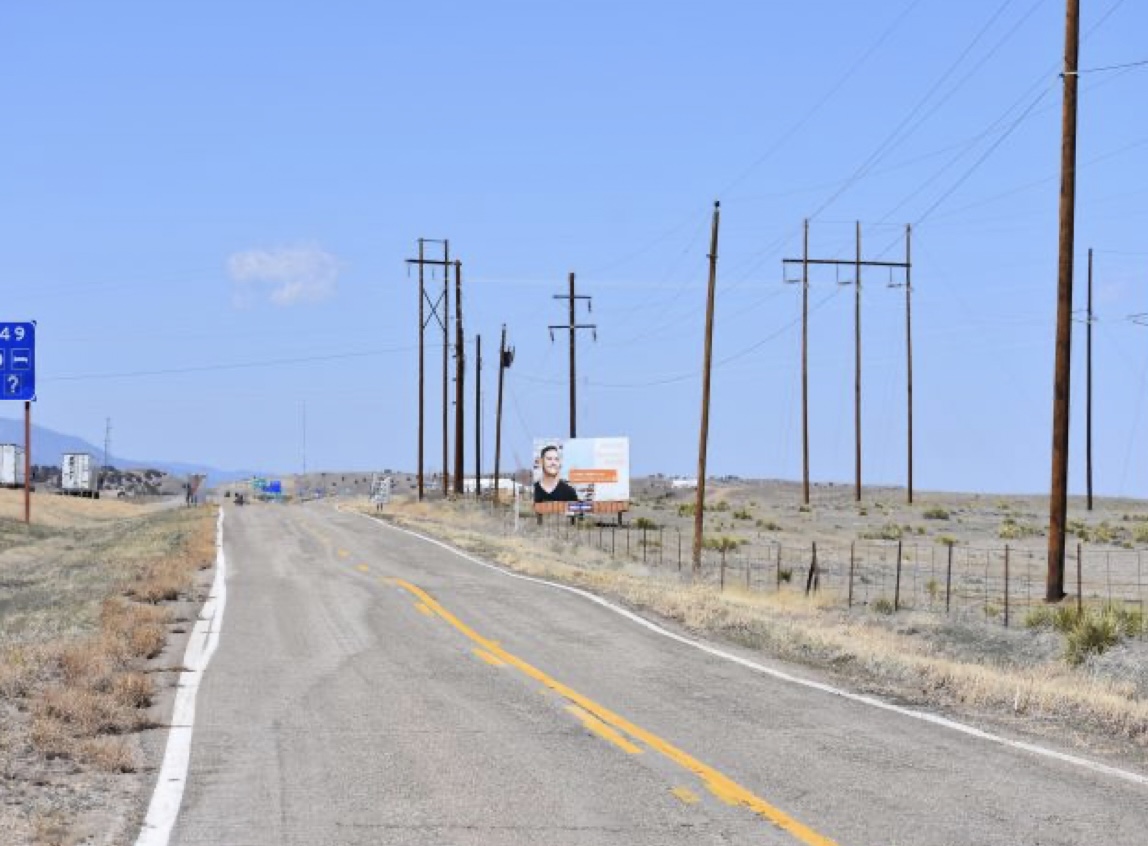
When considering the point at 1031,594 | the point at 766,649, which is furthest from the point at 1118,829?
the point at 1031,594

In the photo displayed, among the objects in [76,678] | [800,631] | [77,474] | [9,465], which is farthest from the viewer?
[77,474]

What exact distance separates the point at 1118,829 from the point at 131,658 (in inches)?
422

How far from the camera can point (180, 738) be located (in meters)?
10.6

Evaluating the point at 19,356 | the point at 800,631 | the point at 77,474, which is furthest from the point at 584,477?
the point at 77,474

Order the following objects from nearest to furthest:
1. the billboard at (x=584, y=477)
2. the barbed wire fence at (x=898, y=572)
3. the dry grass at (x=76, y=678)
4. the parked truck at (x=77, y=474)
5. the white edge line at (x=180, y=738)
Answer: the white edge line at (x=180, y=738) < the dry grass at (x=76, y=678) < the barbed wire fence at (x=898, y=572) < the billboard at (x=584, y=477) < the parked truck at (x=77, y=474)

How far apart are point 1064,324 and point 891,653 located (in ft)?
34.5

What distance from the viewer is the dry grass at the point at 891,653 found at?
1248cm

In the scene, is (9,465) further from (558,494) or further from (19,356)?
(19,356)

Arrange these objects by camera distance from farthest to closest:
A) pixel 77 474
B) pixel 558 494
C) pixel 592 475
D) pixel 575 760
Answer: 1. pixel 77 474
2. pixel 558 494
3. pixel 592 475
4. pixel 575 760

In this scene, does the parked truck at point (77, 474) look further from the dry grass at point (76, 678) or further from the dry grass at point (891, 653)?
the dry grass at point (891, 653)

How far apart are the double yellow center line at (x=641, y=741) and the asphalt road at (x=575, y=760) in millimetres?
25

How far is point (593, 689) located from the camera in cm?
1345

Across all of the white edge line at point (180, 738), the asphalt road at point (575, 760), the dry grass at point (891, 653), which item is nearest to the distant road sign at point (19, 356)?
the dry grass at point (891, 653)

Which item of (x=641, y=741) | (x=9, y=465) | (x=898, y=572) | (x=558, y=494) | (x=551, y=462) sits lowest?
(x=641, y=741)
